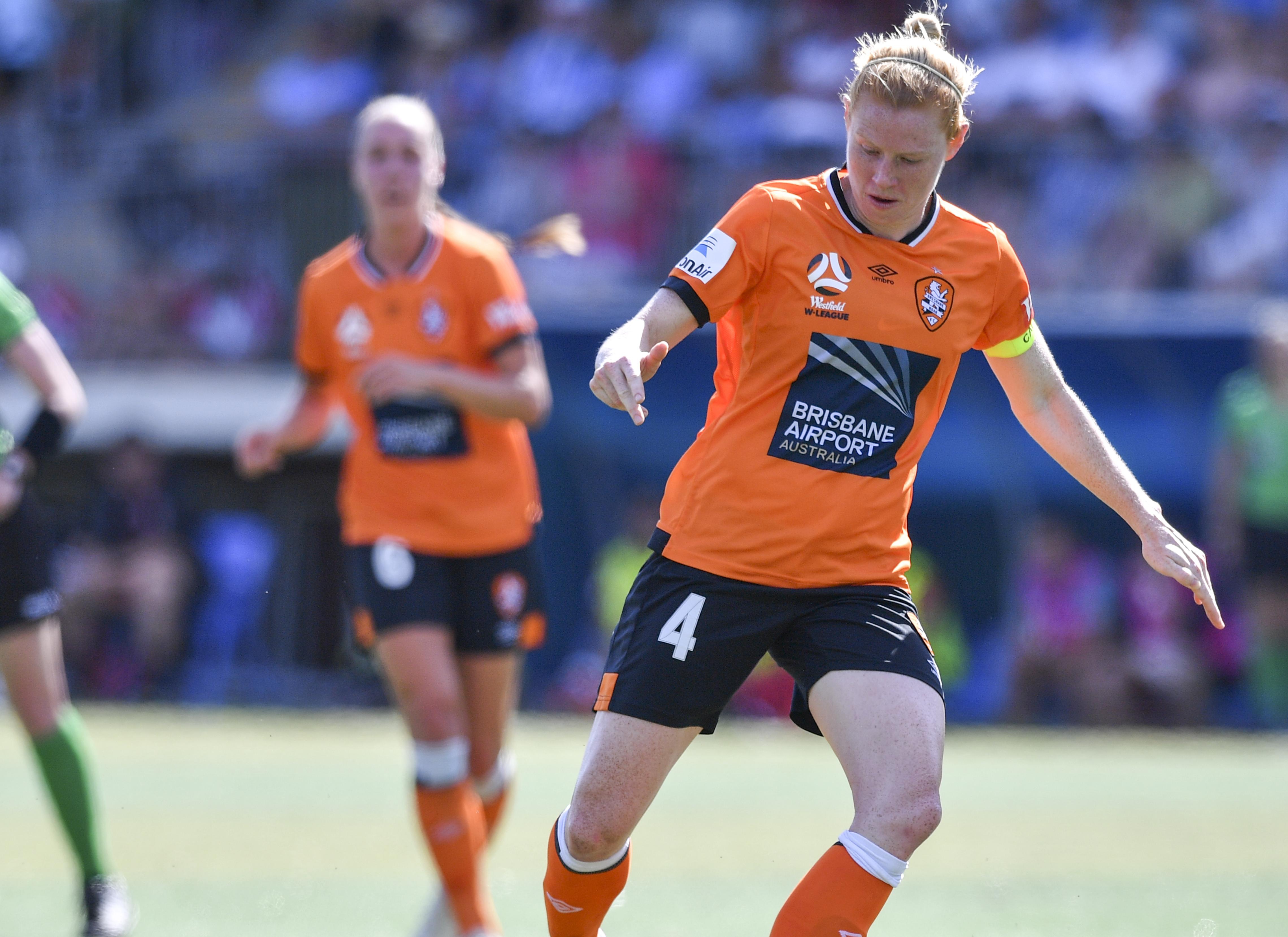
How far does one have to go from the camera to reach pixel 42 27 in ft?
57.3

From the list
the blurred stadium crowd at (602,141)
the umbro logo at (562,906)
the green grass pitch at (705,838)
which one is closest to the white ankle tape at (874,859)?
the umbro logo at (562,906)

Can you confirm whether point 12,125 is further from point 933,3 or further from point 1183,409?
point 933,3

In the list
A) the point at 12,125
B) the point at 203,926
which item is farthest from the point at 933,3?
the point at 12,125

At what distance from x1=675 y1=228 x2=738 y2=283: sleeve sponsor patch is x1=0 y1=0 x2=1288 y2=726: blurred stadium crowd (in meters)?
8.06

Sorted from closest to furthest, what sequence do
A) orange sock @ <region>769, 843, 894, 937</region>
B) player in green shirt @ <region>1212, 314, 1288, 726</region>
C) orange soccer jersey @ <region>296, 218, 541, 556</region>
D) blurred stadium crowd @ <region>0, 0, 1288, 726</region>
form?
orange sock @ <region>769, 843, 894, 937</region>
orange soccer jersey @ <region>296, 218, 541, 556</region>
player in green shirt @ <region>1212, 314, 1288, 726</region>
blurred stadium crowd @ <region>0, 0, 1288, 726</region>

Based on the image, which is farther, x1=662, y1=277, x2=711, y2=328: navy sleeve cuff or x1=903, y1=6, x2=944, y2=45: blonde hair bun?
x1=903, y1=6, x2=944, y2=45: blonde hair bun

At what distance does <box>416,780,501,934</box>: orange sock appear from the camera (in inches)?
203

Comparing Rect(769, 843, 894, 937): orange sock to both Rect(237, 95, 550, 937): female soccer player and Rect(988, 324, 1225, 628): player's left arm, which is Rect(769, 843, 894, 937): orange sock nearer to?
Rect(988, 324, 1225, 628): player's left arm

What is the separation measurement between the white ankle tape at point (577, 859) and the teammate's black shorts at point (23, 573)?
2.28 m

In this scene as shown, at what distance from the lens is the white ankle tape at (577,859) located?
403cm

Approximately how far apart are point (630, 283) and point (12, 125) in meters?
6.95

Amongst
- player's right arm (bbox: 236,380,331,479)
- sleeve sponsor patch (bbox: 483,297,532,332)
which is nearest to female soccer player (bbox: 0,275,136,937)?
player's right arm (bbox: 236,380,331,479)

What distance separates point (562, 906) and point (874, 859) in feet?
2.78

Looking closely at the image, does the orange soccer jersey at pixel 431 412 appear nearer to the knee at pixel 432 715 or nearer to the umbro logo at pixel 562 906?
the knee at pixel 432 715
